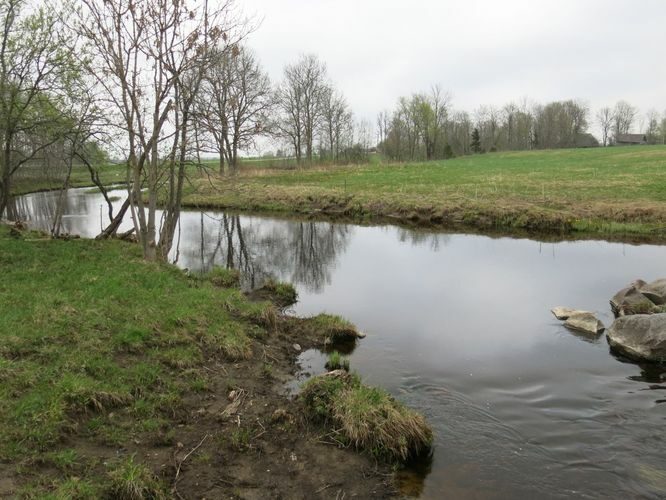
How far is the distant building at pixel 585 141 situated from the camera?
3757 inches

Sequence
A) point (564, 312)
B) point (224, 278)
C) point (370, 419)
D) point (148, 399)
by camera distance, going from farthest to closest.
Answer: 1. point (224, 278)
2. point (564, 312)
3. point (148, 399)
4. point (370, 419)

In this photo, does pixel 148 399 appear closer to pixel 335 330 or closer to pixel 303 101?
pixel 335 330

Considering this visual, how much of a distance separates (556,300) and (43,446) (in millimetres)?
13527

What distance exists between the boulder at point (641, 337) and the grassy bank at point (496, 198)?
1167cm

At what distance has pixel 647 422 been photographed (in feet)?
25.4

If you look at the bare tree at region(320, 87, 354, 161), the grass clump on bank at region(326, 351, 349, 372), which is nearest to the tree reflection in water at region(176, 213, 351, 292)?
the grass clump on bank at region(326, 351, 349, 372)

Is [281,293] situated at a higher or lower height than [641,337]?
higher

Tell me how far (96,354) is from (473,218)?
24.4 metres


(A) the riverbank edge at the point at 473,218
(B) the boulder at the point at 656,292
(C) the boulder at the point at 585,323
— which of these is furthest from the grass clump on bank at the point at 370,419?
(A) the riverbank edge at the point at 473,218

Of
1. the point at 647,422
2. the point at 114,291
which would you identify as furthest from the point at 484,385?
the point at 114,291

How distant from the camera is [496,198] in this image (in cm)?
3155

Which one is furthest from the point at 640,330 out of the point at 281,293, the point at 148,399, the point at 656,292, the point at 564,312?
the point at 148,399

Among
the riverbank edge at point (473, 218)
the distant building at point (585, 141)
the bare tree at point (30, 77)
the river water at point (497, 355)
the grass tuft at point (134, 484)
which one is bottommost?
the river water at point (497, 355)

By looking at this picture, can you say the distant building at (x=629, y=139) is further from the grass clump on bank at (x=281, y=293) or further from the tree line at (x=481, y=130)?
the grass clump on bank at (x=281, y=293)
